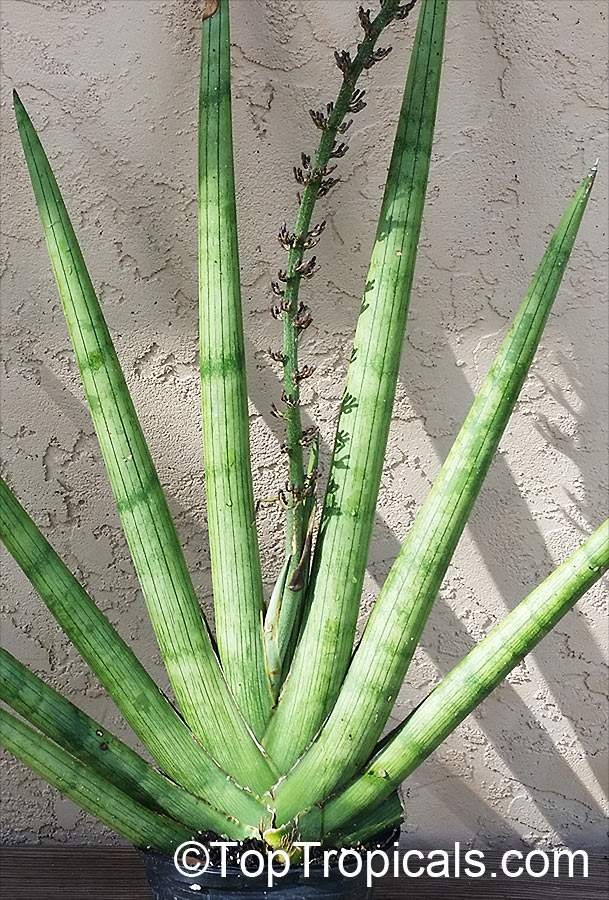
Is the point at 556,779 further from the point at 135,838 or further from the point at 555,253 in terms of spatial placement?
the point at 555,253

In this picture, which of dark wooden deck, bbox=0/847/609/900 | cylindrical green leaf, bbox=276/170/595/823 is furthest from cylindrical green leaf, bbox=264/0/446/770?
dark wooden deck, bbox=0/847/609/900

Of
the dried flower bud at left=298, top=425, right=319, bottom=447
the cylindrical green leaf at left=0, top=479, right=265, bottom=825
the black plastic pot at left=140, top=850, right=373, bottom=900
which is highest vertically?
the dried flower bud at left=298, top=425, right=319, bottom=447

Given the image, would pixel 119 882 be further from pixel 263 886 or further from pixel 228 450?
pixel 228 450

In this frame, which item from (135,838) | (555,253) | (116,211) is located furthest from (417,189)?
(135,838)

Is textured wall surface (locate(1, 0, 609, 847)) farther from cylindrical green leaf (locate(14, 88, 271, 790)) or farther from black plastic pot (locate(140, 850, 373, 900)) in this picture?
black plastic pot (locate(140, 850, 373, 900))

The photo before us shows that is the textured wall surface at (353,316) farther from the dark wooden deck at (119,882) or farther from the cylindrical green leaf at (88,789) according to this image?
the cylindrical green leaf at (88,789)

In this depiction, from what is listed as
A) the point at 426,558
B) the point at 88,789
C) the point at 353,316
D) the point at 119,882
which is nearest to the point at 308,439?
the point at 426,558
